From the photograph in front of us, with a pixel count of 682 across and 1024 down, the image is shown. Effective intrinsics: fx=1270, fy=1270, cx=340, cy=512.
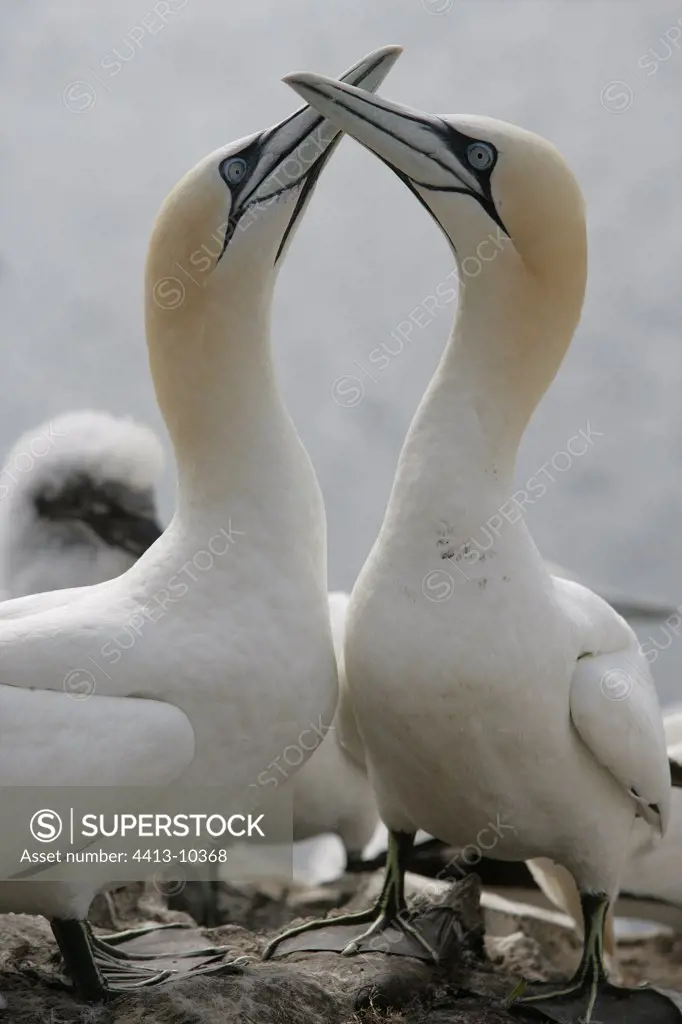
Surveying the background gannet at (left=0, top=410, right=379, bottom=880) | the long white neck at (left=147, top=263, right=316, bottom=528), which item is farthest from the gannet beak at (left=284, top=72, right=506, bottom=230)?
the background gannet at (left=0, top=410, right=379, bottom=880)

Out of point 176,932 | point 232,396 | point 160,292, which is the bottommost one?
point 176,932

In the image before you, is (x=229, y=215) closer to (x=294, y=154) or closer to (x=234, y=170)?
(x=234, y=170)

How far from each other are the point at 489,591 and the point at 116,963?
50.0 inches

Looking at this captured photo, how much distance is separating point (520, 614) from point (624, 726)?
36 centimetres

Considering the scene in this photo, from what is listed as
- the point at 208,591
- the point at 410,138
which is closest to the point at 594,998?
the point at 208,591

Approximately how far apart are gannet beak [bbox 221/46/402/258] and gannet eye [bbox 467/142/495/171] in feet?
1.01

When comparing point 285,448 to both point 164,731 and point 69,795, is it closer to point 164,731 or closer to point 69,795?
point 164,731

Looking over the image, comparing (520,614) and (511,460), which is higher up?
(511,460)

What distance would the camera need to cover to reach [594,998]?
9.66 feet

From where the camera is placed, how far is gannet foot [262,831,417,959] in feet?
10.3

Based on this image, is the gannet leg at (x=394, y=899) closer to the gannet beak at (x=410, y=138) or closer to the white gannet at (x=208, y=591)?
the white gannet at (x=208, y=591)

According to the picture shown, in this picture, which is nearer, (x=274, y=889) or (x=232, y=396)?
(x=232, y=396)

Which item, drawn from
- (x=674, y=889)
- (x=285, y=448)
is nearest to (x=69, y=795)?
(x=285, y=448)

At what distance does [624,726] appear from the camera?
9.16 feet
